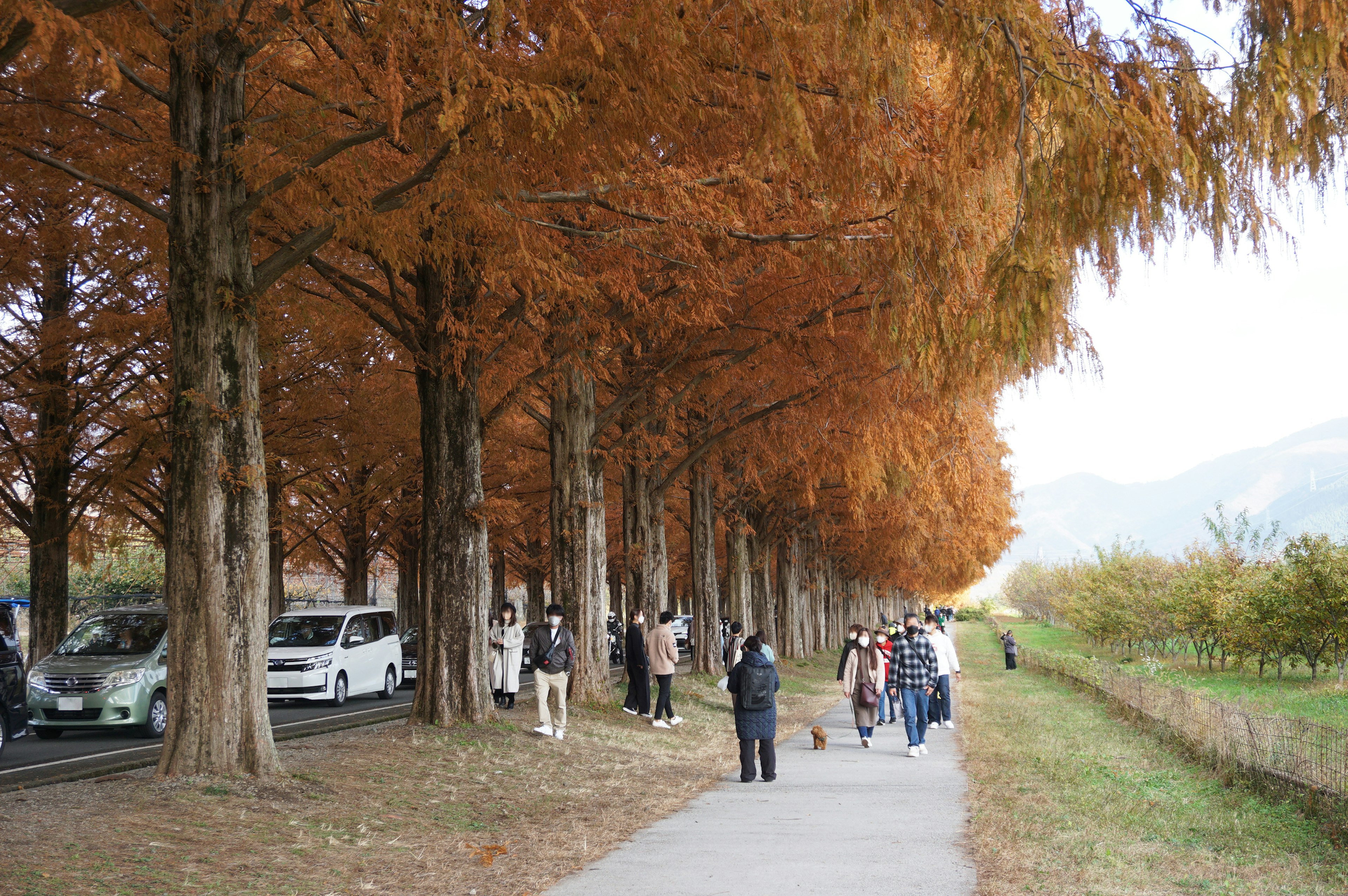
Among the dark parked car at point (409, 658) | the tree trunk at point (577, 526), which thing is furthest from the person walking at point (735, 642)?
the dark parked car at point (409, 658)

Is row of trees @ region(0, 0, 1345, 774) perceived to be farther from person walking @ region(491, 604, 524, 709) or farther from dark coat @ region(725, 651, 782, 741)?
dark coat @ region(725, 651, 782, 741)

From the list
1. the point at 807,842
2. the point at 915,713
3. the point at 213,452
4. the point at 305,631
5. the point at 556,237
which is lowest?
the point at 807,842

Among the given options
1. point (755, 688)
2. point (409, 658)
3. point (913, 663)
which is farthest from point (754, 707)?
point (409, 658)

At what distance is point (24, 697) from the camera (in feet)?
41.4

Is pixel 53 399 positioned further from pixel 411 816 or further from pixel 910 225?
pixel 910 225

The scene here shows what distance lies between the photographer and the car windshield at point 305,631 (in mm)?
21547

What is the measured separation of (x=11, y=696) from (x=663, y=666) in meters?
8.75

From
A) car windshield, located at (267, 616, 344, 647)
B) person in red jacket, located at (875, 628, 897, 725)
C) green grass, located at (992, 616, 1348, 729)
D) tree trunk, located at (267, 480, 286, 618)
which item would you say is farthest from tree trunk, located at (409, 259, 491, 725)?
tree trunk, located at (267, 480, 286, 618)

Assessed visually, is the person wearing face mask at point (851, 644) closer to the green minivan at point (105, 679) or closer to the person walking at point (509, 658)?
the person walking at point (509, 658)

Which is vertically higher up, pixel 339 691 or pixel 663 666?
pixel 663 666

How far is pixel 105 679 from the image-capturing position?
49.5 feet

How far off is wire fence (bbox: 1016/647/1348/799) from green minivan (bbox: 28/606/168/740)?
13207 mm

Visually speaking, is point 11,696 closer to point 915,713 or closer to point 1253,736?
point 915,713

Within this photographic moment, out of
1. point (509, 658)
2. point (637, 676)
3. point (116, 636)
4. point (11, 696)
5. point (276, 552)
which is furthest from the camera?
point (276, 552)
